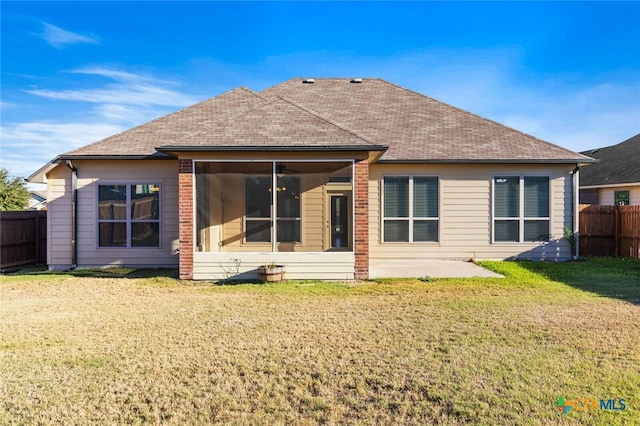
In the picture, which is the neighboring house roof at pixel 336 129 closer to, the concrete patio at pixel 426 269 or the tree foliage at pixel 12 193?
the concrete patio at pixel 426 269

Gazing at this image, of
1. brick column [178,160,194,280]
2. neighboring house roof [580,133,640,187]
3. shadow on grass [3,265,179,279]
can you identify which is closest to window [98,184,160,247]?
shadow on grass [3,265,179,279]

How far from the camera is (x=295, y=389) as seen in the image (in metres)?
3.62

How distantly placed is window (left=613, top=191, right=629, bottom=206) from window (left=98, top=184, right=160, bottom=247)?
67.7ft

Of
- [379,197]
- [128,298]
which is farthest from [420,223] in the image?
[128,298]

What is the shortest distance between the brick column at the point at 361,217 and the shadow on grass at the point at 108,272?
436 centimetres

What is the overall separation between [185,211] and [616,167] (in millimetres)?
22166

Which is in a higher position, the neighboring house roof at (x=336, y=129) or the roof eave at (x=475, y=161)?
the neighboring house roof at (x=336, y=129)

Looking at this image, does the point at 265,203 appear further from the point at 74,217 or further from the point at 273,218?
the point at 74,217

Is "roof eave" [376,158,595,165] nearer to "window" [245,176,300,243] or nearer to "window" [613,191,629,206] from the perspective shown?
"window" [245,176,300,243]

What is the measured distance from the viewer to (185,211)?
29.6ft

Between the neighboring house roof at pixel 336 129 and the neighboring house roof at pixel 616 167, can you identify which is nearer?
the neighboring house roof at pixel 336 129

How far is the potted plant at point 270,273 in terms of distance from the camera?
28.8 feet

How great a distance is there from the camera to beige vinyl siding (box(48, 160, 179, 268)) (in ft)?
36.2

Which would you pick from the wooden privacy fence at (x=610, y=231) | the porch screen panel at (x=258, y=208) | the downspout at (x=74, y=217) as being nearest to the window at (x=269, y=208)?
the porch screen panel at (x=258, y=208)
